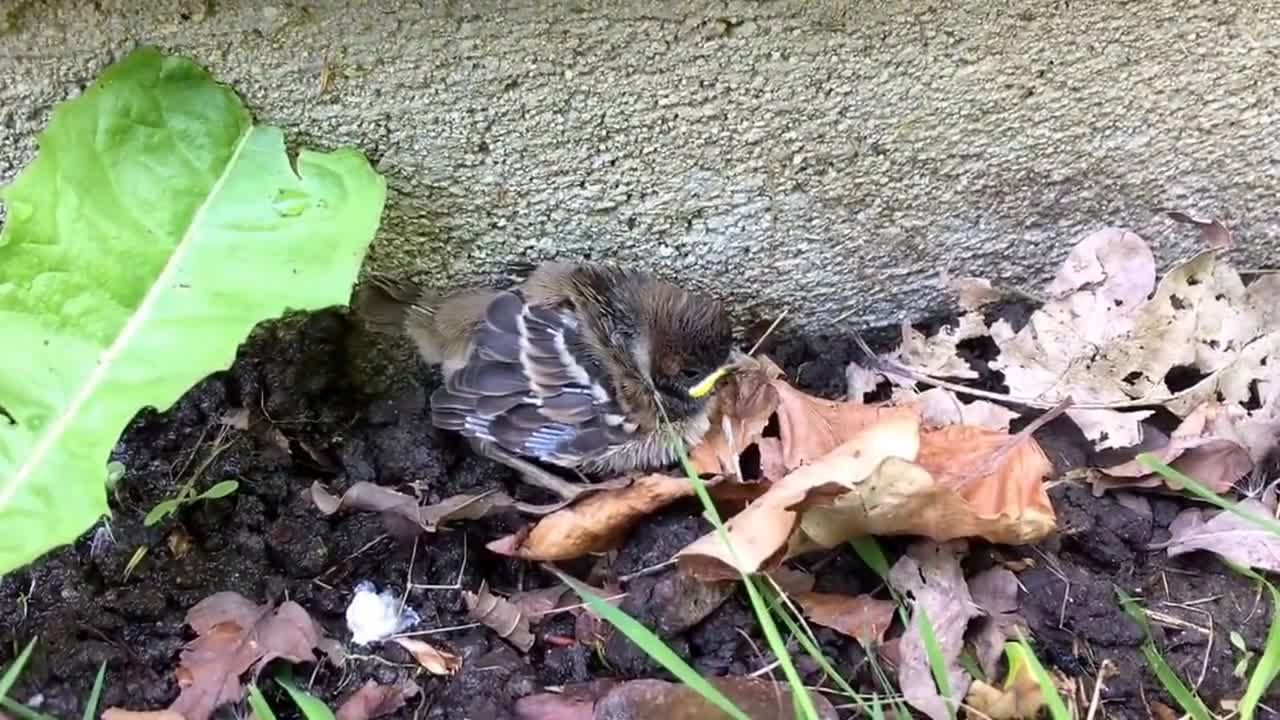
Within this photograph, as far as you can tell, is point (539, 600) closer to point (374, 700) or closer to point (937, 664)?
point (374, 700)

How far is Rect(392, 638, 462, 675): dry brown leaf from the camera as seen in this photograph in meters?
1.79

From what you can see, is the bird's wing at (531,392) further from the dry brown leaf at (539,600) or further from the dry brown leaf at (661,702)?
the dry brown leaf at (661,702)

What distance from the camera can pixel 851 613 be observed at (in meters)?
1.83

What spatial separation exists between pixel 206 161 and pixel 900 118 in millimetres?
1004

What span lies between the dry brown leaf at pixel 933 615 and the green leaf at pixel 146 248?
87cm

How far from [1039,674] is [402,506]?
0.93 meters

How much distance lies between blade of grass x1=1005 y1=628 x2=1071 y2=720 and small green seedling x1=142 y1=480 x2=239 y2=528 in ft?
3.63

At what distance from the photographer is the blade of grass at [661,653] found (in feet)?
5.19

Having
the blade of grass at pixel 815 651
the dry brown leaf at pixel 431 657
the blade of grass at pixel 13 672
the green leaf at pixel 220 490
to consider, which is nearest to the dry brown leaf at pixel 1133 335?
the blade of grass at pixel 815 651

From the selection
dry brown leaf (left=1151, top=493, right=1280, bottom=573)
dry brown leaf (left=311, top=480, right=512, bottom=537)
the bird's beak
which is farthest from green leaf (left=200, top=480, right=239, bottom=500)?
dry brown leaf (left=1151, top=493, right=1280, bottom=573)

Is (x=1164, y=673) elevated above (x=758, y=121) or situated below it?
below

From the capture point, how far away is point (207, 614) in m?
1.83

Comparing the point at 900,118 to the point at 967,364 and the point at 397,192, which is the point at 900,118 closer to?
the point at 967,364

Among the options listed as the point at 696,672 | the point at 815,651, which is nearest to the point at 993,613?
the point at 815,651
